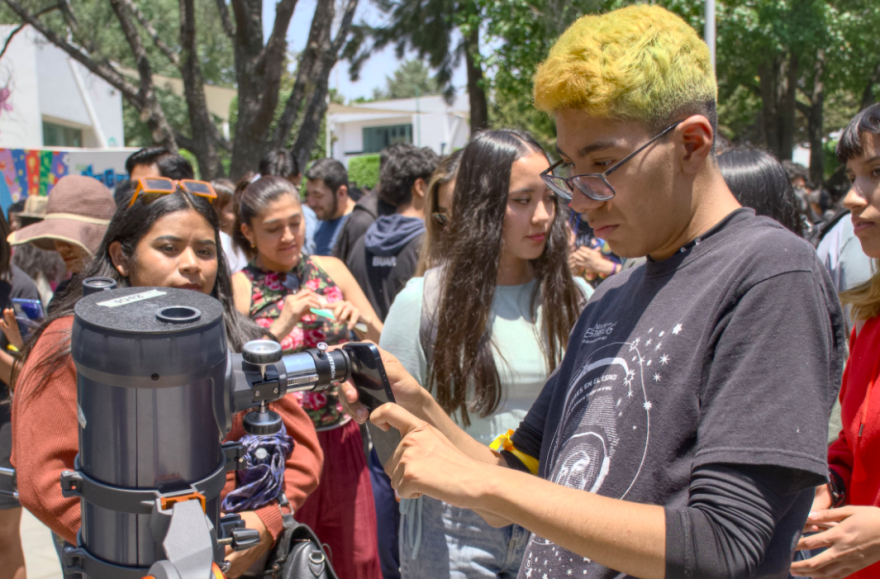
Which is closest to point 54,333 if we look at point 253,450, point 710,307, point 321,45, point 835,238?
point 253,450

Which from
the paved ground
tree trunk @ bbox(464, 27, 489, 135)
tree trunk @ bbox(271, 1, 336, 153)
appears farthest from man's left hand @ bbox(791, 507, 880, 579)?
tree trunk @ bbox(464, 27, 489, 135)

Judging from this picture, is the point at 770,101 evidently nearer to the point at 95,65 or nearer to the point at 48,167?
the point at 95,65

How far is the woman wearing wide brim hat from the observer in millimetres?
3242

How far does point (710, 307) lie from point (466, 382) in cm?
120

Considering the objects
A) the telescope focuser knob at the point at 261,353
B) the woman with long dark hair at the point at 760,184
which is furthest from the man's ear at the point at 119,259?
the woman with long dark hair at the point at 760,184

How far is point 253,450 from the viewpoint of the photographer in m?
1.78

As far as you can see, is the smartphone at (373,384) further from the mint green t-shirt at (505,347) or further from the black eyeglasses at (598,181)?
the mint green t-shirt at (505,347)

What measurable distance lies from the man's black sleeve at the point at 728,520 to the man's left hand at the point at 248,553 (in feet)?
3.84

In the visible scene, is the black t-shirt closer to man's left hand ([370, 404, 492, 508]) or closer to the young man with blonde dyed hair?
the young man with blonde dyed hair

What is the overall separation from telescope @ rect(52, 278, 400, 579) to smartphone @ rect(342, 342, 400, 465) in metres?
0.27

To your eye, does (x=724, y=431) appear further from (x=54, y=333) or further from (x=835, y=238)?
(x=835, y=238)

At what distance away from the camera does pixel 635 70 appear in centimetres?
118

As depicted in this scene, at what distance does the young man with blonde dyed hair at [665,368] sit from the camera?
1.02 m

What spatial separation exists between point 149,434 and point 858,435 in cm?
179
